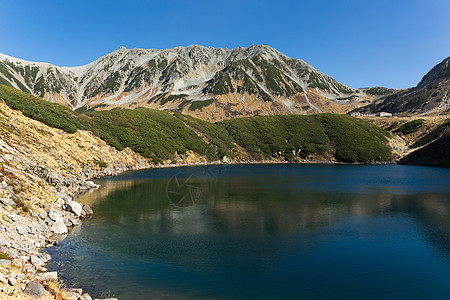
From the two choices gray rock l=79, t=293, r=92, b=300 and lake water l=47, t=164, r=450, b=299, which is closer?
gray rock l=79, t=293, r=92, b=300

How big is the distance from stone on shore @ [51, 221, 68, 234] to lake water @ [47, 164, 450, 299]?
1.09 m

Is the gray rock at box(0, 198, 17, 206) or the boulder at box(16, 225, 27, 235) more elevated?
the gray rock at box(0, 198, 17, 206)

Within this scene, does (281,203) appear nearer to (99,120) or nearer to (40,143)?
(40,143)

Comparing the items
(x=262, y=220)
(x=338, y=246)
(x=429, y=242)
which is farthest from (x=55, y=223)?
(x=429, y=242)

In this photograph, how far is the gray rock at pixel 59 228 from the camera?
87.9 feet

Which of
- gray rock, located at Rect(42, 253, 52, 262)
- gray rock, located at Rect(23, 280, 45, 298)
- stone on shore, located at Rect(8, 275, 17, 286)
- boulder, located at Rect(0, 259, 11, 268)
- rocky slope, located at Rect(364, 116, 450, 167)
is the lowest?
gray rock, located at Rect(42, 253, 52, 262)

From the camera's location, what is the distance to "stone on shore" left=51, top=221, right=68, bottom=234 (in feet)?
87.9

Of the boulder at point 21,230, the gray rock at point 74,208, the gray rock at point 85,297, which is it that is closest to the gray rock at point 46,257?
the boulder at point 21,230

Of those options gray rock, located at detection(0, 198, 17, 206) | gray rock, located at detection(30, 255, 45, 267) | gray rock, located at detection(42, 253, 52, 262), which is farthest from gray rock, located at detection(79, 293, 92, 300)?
gray rock, located at detection(0, 198, 17, 206)

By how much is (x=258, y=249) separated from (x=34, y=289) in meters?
16.5

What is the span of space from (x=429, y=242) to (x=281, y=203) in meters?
20.7

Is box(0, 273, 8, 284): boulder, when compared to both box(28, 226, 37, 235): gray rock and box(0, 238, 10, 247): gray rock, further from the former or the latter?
box(28, 226, 37, 235): gray rock

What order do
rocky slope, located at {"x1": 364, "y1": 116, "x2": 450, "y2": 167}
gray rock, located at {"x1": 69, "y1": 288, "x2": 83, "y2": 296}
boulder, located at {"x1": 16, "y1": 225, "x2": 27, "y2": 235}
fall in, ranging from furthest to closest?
rocky slope, located at {"x1": 364, "y1": 116, "x2": 450, "y2": 167}
boulder, located at {"x1": 16, "y1": 225, "x2": 27, "y2": 235}
gray rock, located at {"x1": 69, "y1": 288, "x2": 83, "y2": 296}

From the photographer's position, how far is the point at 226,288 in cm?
1786
